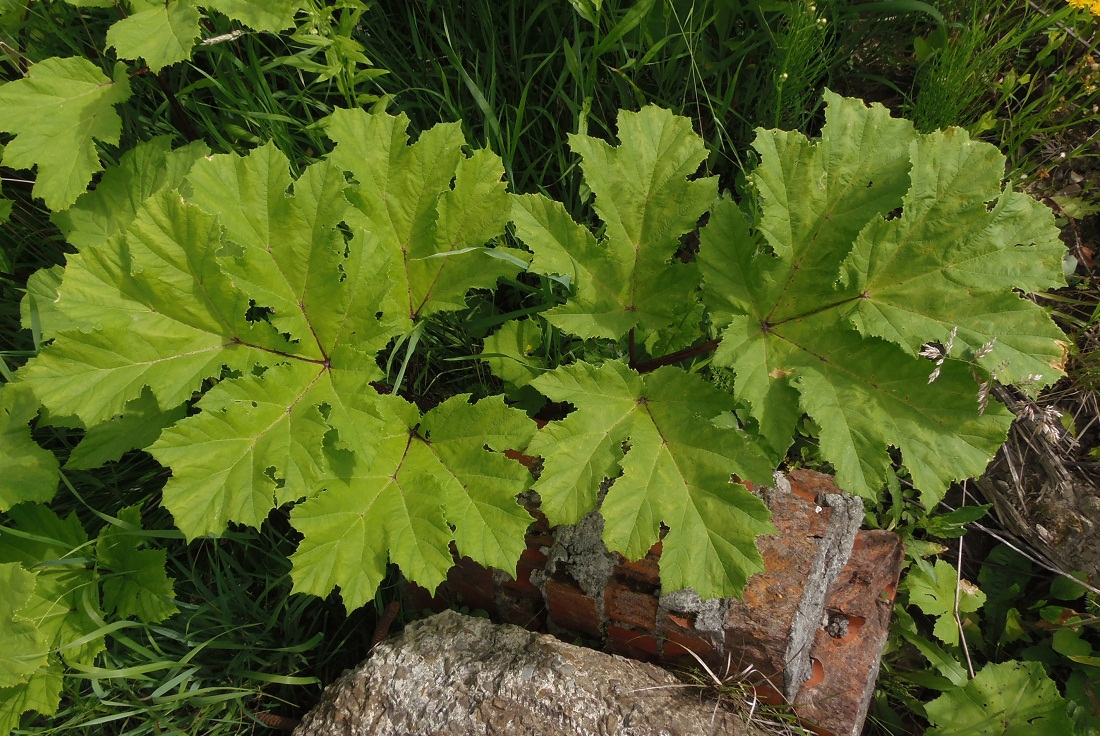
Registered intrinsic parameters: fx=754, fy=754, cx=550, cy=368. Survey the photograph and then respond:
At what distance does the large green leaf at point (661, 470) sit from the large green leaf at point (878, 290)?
0.15 m

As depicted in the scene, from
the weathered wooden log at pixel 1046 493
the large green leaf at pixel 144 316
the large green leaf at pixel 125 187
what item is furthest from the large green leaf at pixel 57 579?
the weathered wooden log at pixel 1046 493

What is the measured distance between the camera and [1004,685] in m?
2.96

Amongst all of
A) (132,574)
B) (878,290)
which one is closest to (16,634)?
(132,574)

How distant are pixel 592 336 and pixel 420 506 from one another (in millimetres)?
706

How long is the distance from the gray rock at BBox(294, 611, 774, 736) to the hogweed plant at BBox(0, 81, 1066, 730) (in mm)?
483

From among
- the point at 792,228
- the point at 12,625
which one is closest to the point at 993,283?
the point at 792,228

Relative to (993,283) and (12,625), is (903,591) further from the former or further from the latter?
(12,625)

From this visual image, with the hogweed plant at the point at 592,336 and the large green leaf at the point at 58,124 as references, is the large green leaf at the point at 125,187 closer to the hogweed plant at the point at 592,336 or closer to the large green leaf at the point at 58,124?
the large green leaf at the point at 58,124

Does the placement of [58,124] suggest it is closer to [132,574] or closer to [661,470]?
[132,574]

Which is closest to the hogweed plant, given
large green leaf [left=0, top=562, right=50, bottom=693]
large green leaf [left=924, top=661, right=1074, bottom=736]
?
large green leaf [left=0, top=562, right=50, bottom=693]

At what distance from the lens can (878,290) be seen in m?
2.23

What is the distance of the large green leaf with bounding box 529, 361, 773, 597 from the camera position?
6.81 feet

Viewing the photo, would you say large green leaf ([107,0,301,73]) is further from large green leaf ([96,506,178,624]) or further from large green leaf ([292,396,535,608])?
large green leaf ([96,506,178,624])

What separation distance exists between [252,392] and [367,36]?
1738mm
